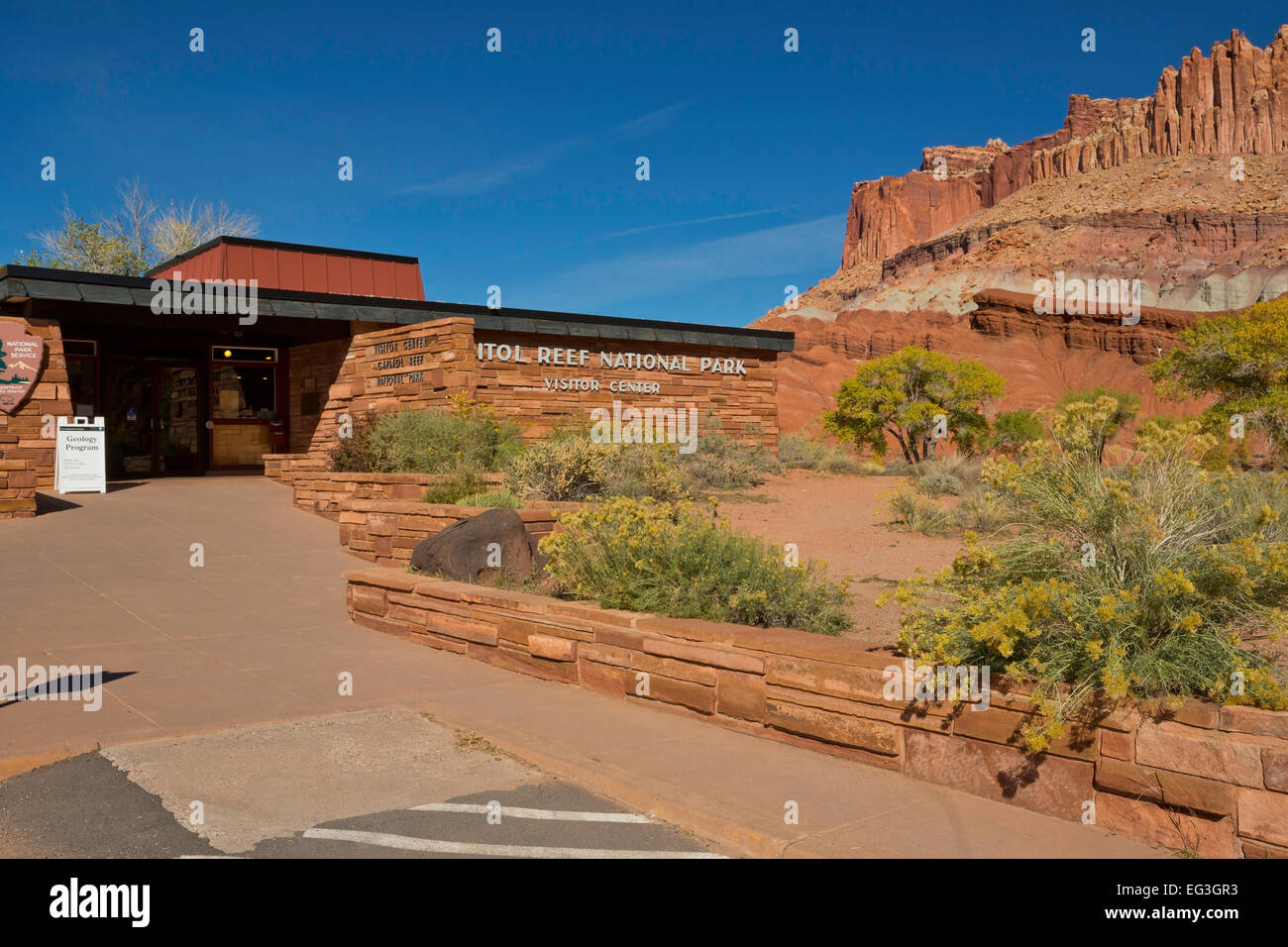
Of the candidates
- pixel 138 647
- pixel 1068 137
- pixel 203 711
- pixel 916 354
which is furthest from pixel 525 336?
pixel 1068 137

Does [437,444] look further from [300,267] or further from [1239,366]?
[1239,366]

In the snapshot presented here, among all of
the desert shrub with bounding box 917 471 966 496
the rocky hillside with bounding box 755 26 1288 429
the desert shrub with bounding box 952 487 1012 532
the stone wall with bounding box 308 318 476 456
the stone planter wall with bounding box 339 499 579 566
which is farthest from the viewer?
the rocky hillside with bounding box 755 26 1288 429

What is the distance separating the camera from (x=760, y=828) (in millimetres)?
4461

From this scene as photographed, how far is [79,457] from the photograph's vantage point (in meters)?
16.8

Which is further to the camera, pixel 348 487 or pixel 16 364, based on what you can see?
pixel 16 364

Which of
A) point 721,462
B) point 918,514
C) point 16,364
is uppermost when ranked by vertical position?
point 16,364

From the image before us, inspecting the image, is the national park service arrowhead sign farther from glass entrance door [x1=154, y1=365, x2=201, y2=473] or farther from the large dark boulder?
the large dark boulder

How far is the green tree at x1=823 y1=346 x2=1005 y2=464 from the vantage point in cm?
4406

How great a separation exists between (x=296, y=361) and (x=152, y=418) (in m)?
3.34

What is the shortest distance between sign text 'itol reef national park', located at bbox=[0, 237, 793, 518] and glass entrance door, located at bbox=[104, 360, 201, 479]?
0.03 m

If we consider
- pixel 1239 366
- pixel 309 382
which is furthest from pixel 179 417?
pixel 1239 366

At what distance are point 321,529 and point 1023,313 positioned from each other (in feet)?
257

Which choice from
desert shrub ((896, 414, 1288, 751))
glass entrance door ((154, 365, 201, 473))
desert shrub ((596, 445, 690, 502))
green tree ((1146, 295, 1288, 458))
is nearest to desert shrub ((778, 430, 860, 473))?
desert shrub ((596, 445, 690, 502))

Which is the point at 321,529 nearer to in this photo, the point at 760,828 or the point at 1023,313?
the point at 760,828
